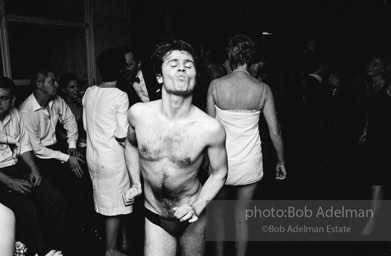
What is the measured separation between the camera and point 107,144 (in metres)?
3.39

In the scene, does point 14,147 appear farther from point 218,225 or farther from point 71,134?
point 218,225

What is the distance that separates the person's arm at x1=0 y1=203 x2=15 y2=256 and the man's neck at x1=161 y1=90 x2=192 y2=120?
42.8 inches

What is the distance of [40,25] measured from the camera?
506 centimetres

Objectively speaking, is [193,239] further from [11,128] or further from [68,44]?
[68,44]

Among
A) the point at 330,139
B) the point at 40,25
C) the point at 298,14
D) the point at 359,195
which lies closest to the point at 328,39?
the point at 298,14

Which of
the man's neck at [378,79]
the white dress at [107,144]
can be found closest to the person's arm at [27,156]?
the white dress at [107,144]

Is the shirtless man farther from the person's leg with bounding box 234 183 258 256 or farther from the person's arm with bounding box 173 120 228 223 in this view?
the person's leg with bounding box 234 183 258 256

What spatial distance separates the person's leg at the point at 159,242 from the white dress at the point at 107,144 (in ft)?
3.38

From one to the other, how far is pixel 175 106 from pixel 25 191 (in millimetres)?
1893

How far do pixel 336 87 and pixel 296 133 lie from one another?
94cm

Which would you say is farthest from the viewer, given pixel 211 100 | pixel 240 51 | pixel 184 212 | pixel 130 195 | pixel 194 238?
pixel 211 100

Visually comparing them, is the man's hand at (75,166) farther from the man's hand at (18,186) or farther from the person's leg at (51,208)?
the man's hand at (18,186)

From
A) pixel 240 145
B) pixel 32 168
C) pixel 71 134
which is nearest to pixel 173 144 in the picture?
pixel 240 145

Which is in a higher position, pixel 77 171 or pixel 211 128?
pixel 211 128
